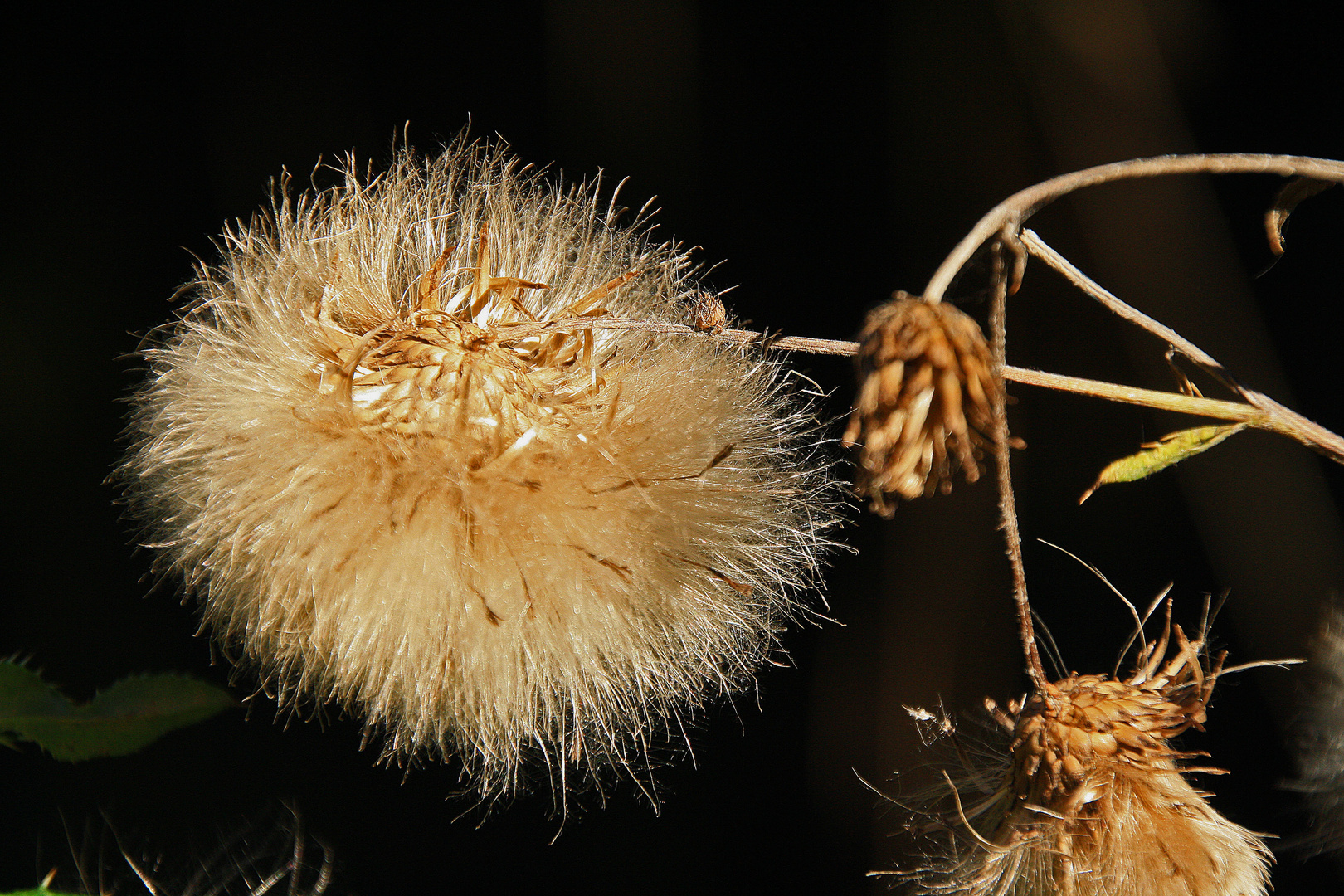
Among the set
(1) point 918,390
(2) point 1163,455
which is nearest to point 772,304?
(2) point 1163,455

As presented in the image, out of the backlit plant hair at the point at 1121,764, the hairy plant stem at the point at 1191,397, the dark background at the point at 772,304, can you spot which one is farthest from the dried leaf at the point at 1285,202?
the dark background at the point at 772,304

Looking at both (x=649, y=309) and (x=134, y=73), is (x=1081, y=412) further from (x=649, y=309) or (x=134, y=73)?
(x=134, y=73)

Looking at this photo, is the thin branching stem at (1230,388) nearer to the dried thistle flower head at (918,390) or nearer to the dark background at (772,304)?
the dried thistle flower head at (918,390)

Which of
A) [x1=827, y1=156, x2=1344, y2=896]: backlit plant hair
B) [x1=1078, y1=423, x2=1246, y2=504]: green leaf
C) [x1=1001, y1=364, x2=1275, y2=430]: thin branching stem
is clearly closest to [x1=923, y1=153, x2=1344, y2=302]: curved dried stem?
[x1=827, y1=156, x2=1344, y2=896]: backlit plant hair

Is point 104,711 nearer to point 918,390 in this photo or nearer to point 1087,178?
point 918,390

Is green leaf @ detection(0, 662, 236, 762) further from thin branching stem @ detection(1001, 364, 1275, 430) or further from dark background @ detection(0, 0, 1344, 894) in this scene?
thin branching stem @ detection(1001, 364, 1275, 430)
